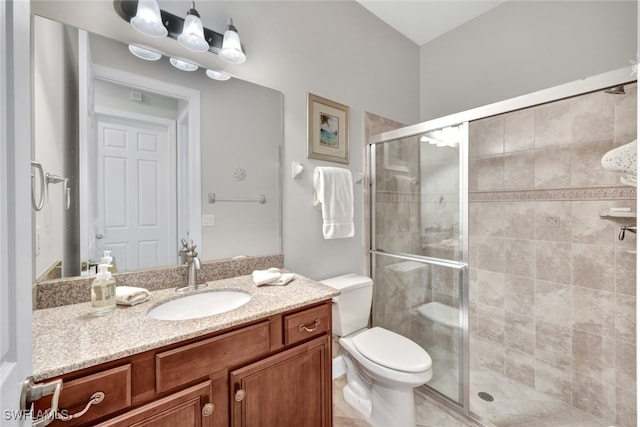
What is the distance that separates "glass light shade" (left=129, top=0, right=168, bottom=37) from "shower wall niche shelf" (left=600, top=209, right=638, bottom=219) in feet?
8.21

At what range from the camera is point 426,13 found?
7.12 feet

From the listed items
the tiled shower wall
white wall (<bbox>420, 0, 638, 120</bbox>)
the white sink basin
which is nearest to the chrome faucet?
the white sink basin

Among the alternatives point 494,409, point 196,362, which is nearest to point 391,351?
point 494,409

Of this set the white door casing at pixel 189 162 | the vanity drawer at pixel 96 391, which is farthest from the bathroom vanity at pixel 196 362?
the white door casing at pixel 189 162

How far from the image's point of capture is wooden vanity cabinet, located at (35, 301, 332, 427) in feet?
2.45

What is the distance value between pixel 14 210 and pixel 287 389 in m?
1.04

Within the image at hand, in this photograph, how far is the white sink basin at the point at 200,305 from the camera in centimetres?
114

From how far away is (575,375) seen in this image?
1.74 metres

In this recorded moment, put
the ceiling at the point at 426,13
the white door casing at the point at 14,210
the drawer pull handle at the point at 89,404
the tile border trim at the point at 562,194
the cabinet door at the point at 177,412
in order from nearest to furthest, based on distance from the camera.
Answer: the white door casing at the point at 14,210 < the drawer pull handle at the point at 89,404 < the cabinet door at the point at 177,412 < the tile border trim at the point at 562,194 < the ceiling at the point at 426,13

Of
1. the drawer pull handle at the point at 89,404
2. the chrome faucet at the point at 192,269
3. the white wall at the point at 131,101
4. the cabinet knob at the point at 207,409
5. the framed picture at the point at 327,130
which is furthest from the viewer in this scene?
the framed picture at the point at 327,130

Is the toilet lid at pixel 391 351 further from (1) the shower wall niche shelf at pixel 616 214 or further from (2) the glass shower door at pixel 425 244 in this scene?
(1) the shower wall niche shelf at pixel 616 214

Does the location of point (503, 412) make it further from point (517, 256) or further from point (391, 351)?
point (517, 256)

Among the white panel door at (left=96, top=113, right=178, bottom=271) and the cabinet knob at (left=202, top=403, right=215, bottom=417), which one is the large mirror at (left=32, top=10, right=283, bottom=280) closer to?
the white panel door at (left=96, top=113, right=178, bottom=271)

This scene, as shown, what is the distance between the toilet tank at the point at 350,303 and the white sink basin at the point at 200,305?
63 cm
